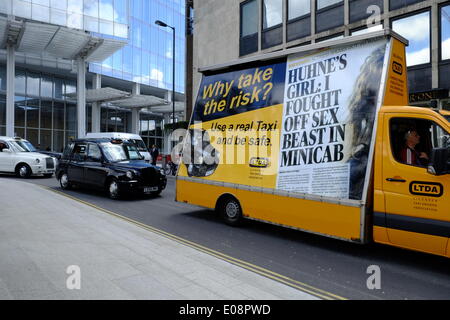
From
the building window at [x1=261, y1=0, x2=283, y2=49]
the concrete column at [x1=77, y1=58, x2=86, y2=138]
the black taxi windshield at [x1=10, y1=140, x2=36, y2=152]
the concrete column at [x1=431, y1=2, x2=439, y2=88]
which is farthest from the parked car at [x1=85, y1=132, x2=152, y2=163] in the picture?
the concrete column at [x1=431, y1=2, x2=439, y2=88]

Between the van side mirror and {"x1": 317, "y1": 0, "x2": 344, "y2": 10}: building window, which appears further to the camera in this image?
{"x1": 317, "y1": 0, "x2": 344, "y2": 10}: building window

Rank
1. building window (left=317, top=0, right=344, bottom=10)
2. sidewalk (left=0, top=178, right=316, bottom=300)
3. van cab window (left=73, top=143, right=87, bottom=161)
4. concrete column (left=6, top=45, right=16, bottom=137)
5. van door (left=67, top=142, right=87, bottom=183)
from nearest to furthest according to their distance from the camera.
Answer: sidewalk (left=0, top=178, right=316, bottom=300), van door (left=67, top=142, right=87, bottom=183), van cab window (left=73, top=143, right=87, bottom=161), building window (left=317, top=0, right=344, bottom=10), concrete column (left=6, top=45, right=16, bottom=137)

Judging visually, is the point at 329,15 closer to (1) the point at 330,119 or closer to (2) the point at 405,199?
(1) the point at 330,119

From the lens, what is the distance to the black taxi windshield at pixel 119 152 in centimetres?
1145

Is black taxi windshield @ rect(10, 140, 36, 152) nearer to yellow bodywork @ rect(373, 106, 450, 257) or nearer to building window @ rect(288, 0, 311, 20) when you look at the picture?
building window @ rect(288, 0, 311, 20)

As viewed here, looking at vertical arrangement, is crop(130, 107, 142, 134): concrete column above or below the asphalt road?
above

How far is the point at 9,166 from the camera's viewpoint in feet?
55.7

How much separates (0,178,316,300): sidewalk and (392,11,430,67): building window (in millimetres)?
14081

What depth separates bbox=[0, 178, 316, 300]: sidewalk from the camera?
12.6 feet

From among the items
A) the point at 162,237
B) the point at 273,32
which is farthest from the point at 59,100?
the point at 162,237

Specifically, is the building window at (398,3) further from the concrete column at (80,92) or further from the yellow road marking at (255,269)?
the concrete column at (80,92)

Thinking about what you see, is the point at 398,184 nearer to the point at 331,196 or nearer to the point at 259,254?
the point at 331,196

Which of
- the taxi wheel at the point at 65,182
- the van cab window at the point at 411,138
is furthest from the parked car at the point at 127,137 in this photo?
the van cab window at the point at 411,138

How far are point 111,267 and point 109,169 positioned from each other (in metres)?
6.88
